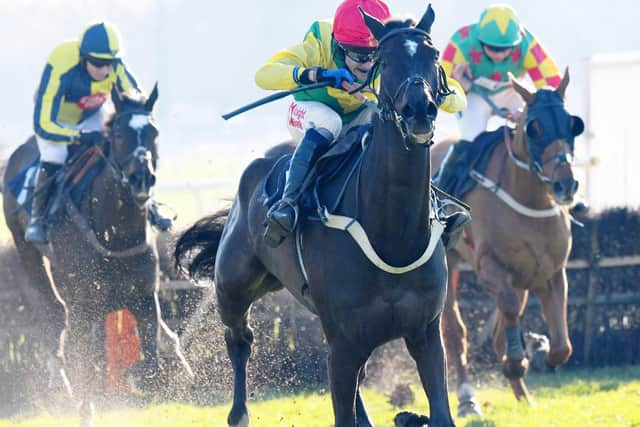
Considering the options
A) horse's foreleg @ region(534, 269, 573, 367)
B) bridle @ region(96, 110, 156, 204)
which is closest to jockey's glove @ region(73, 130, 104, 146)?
bridle @ region(96, 110, 156, 204)

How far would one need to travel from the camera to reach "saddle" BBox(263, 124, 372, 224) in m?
5.59

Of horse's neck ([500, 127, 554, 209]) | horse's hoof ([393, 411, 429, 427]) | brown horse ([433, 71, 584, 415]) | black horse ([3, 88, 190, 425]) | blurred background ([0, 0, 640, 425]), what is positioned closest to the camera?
horse's hoof ([393, 411, 429, 427])

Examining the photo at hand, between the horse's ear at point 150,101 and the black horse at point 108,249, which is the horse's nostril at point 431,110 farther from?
the horse's ear at point 150,101

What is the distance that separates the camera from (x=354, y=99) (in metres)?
6.29

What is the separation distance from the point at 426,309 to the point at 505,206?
3.51 metres

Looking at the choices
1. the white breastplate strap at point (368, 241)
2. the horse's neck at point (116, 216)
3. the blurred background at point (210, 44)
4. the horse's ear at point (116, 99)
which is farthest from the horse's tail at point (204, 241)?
the blurred background at point (210, 44)

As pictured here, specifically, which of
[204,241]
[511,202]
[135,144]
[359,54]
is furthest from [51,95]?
[359,54]

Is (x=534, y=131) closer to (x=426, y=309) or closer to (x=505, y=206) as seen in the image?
(x=505, y=206)

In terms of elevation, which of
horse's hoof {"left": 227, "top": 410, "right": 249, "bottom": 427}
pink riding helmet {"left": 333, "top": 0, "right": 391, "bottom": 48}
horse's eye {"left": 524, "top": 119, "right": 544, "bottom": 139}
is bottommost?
horse's hoof {"left": 227, "top": 410, "right": 249, "bottom": 427}

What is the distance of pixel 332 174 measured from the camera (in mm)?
5746

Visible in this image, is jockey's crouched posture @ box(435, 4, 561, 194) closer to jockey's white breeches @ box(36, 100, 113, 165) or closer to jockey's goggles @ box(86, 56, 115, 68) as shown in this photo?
jockey's goggles @ box(86, 56, 115, 68)

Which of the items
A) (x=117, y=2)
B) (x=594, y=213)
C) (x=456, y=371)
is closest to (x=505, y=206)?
(x=456, y=371)

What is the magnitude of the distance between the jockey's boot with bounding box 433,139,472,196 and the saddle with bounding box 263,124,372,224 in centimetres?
330

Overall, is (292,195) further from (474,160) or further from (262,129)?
(262,129)
